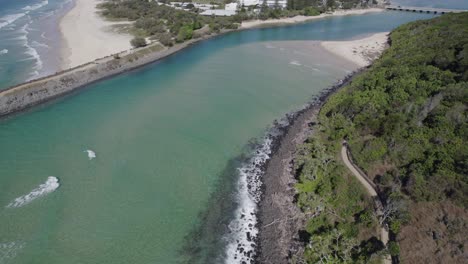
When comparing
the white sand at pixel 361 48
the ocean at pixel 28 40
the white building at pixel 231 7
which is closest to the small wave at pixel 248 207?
the white sand at pixel 361 48

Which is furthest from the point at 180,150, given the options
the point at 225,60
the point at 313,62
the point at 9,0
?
the point at 9,0

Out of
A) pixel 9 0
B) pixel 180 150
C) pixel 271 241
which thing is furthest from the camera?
pixel 9 0

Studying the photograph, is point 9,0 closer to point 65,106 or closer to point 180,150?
point 65,106

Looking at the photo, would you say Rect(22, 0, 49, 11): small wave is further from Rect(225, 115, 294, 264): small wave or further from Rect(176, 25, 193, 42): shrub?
Rect(225, 115, 294, 264): small wave

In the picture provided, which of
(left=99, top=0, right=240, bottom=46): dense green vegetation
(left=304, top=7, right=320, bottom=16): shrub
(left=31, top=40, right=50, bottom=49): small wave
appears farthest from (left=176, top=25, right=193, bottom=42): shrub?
(left=304, top=7, right=320, bottom=16): shrub

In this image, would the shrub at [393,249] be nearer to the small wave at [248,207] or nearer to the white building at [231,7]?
the small wave at [248,207]

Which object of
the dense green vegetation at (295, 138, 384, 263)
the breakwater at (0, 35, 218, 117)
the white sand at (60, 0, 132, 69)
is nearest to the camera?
the dense green vegetation at (295, 138, 384, 263)

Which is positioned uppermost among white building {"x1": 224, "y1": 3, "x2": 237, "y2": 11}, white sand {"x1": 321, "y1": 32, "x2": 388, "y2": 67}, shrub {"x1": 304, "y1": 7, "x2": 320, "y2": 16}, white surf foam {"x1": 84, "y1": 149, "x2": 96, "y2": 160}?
white building {"x1": 224, "y1": 3, "x2": 237, "y2": 11}
